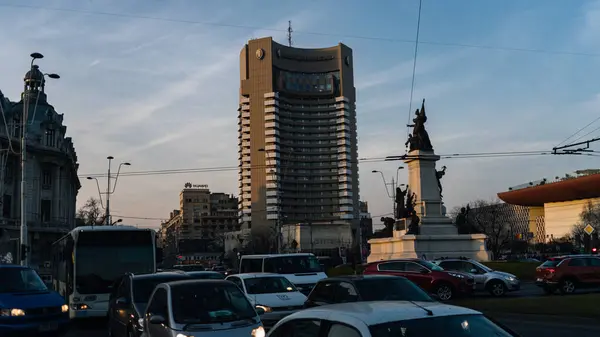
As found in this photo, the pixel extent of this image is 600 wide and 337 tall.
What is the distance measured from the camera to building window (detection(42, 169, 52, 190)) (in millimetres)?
77456

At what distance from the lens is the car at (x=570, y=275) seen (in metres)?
25.2

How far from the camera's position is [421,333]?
451cm

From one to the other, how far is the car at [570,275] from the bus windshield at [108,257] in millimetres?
16425

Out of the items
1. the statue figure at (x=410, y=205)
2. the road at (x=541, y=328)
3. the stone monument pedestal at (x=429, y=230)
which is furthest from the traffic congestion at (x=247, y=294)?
the statue figure at (x=410, y=205)

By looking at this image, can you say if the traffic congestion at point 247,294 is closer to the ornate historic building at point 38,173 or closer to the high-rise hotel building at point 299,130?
the ornate historic building at point 38,173

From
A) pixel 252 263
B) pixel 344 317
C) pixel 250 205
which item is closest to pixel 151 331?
pixel 344 317

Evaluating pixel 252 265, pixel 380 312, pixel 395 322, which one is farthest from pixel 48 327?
pixel 395 322

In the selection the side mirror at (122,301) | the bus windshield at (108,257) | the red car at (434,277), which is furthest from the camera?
the red car at (434,277)

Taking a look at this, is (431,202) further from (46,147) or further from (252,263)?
(46,147)

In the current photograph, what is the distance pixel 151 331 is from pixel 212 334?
1569 mm

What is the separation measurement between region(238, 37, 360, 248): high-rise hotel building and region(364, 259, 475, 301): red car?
134505 millimetres

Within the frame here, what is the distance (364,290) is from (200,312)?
11.8 ft

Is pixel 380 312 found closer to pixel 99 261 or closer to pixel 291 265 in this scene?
pixel 99 261

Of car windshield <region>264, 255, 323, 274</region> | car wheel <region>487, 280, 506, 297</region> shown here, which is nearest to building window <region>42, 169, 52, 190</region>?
car windshield <region>264, 255, 323, 274</region>
